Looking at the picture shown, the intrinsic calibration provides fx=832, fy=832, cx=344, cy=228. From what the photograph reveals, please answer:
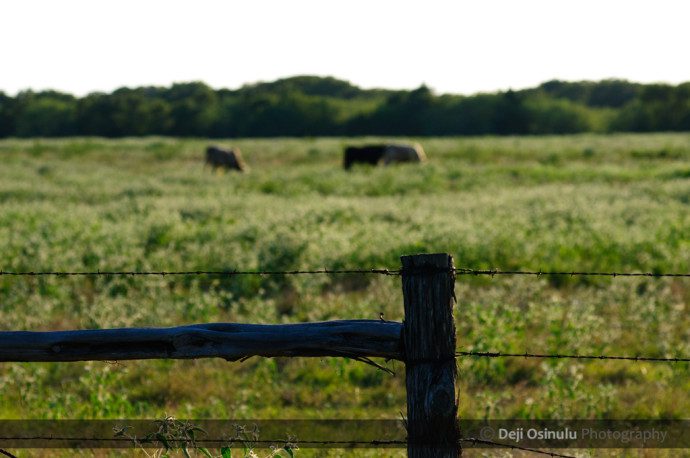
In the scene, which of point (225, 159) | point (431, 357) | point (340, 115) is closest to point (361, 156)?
point (225, 159)

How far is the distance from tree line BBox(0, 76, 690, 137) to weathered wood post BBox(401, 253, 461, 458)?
9096cm

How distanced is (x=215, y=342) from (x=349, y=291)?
771cm

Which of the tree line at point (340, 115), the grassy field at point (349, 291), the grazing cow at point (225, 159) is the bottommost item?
the grassy field at point (349, 291)

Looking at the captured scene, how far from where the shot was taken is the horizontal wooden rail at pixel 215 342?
3.76 meters

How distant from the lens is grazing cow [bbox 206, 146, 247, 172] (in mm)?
37875

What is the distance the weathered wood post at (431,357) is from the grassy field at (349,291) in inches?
122

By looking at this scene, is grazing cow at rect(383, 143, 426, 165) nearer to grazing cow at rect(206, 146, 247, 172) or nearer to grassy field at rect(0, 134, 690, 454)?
grazing cow at rect(206, 146, 247, 172)

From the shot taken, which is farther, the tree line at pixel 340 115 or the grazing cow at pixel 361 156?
the tree line at pixel 340 115

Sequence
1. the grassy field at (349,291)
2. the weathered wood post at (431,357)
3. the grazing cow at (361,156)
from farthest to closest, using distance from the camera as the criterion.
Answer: the grazing cow at (361,156) < the grassy field at (349,291) < the weathered wood post at (431,357)

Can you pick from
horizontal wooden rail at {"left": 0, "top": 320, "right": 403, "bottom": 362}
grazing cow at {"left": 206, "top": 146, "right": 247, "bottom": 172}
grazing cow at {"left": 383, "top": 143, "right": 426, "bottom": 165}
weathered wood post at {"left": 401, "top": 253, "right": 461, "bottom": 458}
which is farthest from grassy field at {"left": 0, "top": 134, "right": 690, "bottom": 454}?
grazing cow at {"left": 206, "top": 146, "right": 247, "bottom": 172}

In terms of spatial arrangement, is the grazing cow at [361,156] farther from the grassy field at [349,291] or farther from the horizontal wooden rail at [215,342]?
the horizontal wooden rail at [215,342]

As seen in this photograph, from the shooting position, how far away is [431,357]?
12.1ft

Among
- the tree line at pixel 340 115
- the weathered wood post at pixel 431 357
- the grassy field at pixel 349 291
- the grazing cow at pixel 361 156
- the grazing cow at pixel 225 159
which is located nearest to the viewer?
the weathered wood post at pixel 431 357

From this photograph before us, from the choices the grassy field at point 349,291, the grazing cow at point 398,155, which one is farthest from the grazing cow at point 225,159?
the grassy field at point 349,291
